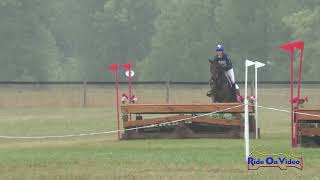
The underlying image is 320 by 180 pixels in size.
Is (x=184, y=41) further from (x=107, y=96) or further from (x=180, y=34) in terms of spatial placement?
(x=107, y=96)

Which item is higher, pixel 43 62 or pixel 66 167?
pixel 43 62

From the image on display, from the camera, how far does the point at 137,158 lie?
41.9 feet

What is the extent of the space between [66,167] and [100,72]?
7304 centimetres

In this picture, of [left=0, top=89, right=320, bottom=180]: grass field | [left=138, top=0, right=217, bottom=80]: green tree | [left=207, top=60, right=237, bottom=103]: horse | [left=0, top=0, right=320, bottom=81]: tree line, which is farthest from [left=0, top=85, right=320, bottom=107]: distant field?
[left=138, top=0, right=217, bottom=80]: green tree

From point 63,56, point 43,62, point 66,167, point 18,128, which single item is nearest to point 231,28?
point 43,62

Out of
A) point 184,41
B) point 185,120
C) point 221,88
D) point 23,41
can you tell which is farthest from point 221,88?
point 23,41

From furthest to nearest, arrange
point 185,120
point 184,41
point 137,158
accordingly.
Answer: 1. point 184,41
2. point 185,120
3. point 137,158

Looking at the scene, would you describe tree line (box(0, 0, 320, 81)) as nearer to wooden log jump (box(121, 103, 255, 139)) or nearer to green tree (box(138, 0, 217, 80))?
green tree (box(138, 0, 217, 80))

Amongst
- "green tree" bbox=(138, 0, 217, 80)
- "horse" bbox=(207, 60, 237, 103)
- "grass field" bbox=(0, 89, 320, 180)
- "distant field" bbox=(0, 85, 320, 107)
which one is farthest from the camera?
"green tree" bbox=(138, 0, 217, 80)

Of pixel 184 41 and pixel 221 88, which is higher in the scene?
pixel 184 41

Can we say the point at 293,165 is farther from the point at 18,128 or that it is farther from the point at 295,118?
the point at 18,128

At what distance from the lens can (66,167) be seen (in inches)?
455

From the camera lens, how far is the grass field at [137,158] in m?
10.6

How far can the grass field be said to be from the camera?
34.7 ft
